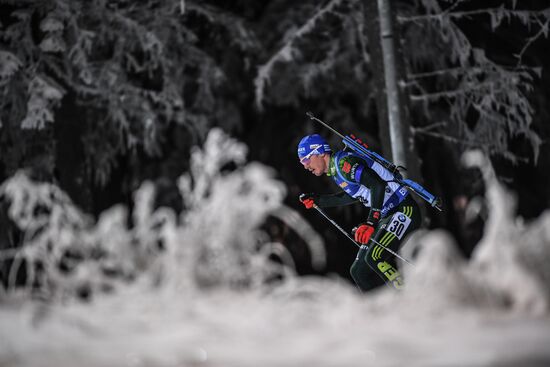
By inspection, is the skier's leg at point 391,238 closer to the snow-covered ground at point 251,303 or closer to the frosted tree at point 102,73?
the snow-covered ground at point 251,303

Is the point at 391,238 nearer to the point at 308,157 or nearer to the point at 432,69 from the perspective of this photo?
the point at 308,157

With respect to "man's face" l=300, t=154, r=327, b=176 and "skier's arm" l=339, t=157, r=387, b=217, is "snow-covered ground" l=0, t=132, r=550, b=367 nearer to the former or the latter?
"skier's arm" l=339, t=157, r=387, b=217

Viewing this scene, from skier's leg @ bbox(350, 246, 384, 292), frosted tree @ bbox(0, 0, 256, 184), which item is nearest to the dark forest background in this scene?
frosted tree @ bbox(0, 0, 256, 184)

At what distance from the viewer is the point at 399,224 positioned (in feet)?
21.0

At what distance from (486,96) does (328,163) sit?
3767mm

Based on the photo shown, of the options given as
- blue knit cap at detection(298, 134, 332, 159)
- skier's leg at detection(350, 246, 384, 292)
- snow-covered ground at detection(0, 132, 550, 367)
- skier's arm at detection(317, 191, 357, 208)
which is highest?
blue knit cap at detection(298, 134, 332, 159)

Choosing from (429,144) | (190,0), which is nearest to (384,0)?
(190,0)

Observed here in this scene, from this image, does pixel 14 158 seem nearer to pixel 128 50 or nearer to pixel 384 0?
pixel 128 50

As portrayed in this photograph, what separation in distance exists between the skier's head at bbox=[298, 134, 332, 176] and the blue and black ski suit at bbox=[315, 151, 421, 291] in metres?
0.11

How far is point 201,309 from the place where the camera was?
2.73 m

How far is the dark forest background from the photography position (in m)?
9.27

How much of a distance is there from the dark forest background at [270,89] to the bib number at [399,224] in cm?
194

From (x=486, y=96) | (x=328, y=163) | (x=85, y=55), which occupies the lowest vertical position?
(x=328, y=163)

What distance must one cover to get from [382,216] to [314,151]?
0.97 m
